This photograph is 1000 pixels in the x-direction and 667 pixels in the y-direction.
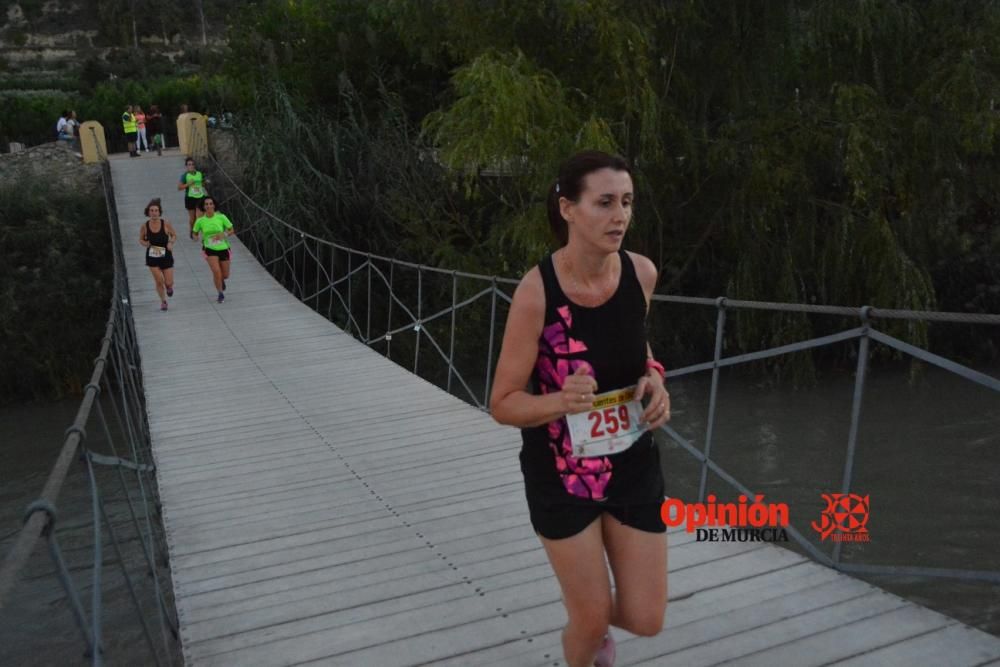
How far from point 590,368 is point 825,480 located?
325 inches

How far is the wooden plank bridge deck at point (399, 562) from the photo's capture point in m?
2.72

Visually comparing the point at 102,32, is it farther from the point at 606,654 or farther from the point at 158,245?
the point at 606,654

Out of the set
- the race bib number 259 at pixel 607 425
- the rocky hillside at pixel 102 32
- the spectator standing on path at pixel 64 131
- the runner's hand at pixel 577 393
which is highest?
the rocky hillside at pixel 102 32

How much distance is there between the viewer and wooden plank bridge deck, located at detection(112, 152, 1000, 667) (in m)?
2.72

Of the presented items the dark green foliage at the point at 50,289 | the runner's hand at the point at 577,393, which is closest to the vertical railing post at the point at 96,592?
the runner's hand at the point at 577,393

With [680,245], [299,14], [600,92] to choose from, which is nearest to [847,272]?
[680,245]

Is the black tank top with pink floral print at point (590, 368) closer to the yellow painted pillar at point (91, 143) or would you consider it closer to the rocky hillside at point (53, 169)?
the rocky hillside at point (53, 169)

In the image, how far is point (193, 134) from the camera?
Answer: 21.9 meters

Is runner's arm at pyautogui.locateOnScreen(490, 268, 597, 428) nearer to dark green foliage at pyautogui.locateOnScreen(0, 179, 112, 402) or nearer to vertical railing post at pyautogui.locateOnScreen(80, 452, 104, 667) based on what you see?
vertical railing post at pyautogui.locateOnScreen(80, 452, 104, 667)

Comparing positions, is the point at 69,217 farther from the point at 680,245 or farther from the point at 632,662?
the point at 632,662

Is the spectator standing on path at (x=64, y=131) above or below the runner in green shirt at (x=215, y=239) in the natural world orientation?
above

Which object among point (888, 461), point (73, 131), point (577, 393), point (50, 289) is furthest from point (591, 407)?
point (73, 131)

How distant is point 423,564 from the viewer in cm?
355

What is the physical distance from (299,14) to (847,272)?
1091cm
